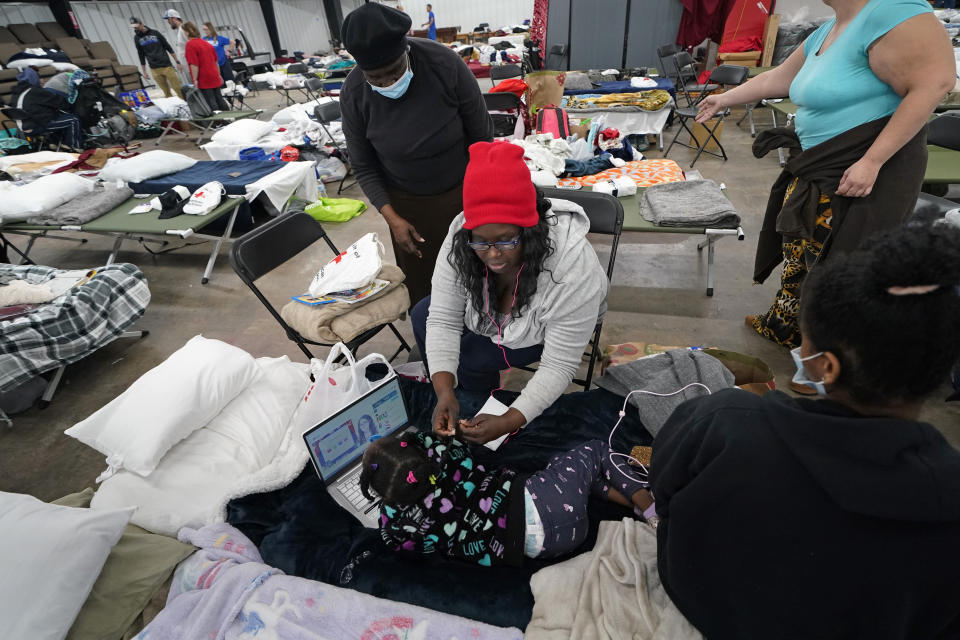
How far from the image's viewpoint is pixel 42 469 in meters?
2.28

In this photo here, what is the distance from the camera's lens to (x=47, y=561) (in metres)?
1.22

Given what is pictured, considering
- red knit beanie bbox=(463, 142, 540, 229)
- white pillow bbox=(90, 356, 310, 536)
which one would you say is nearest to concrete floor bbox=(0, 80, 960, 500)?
white pillow bbox=(90, 356, 310, 536)

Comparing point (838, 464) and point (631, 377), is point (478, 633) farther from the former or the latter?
point (631, 377)

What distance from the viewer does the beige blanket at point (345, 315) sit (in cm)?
207

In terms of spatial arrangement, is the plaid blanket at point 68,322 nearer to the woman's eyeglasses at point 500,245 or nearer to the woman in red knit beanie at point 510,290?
the woman in red knit beanie at point 510,290

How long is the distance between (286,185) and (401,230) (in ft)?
8.26

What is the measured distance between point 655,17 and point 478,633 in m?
9.23

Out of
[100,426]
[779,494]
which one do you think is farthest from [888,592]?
[100,426]

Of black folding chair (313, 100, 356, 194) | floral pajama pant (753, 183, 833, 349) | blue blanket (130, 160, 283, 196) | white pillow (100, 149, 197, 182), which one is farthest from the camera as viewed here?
black folding chair (313, 100, 356, 194)

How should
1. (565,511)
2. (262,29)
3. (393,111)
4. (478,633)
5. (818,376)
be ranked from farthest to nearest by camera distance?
(262,29), (393,111), (565,511), (478,633), (818,376)

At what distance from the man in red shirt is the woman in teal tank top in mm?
8221

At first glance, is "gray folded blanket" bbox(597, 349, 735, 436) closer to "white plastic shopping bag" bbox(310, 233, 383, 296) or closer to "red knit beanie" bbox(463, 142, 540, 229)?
"red knit beanie" bbox(463, 142, 540, 229)

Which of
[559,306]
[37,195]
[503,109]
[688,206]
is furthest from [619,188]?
[37,195]

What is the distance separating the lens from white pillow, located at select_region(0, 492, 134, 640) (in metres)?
1.17
